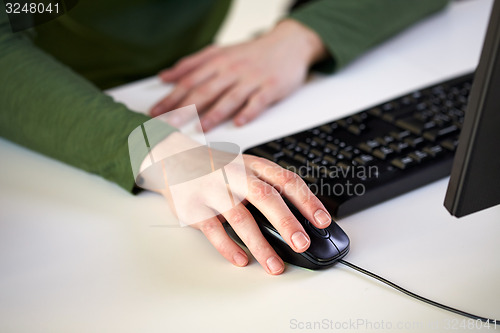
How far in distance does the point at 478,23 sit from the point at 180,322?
0.88m

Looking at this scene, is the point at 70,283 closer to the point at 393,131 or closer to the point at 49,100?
the point at 49,100

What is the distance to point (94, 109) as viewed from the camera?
67 centimetres

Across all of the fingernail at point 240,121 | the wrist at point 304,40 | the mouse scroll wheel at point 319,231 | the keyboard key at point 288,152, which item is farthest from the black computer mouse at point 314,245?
the wrist at point 304,40

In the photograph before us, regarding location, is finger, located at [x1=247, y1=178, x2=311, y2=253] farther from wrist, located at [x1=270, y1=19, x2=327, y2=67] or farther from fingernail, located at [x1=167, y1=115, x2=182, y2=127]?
wrist, located at [x1=270, y1=19, x2=327, y2=67]

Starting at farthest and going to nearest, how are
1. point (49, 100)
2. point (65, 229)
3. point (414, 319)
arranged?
1. point (49, 100)
2. point (65, 229)
3. point (414, 319)

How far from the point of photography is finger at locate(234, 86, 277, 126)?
78 centimetres

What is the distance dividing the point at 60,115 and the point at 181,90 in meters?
0.21

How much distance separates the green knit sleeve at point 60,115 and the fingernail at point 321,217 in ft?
0.68

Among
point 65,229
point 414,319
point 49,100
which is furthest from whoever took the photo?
point 49,100

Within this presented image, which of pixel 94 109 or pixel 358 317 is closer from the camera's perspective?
pixel 358 317

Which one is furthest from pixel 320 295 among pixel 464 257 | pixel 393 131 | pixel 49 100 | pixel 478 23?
pixel 478 23

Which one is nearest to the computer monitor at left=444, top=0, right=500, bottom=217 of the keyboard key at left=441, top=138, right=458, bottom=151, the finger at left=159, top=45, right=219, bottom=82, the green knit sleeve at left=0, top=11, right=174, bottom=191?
the keyboard key at left=441, top=138, right=458, bottom=151

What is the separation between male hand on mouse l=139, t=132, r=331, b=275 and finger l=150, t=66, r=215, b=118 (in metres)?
0.23

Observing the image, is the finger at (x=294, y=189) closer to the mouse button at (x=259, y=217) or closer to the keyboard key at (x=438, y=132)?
the mouse button at (x=259, y=217)
